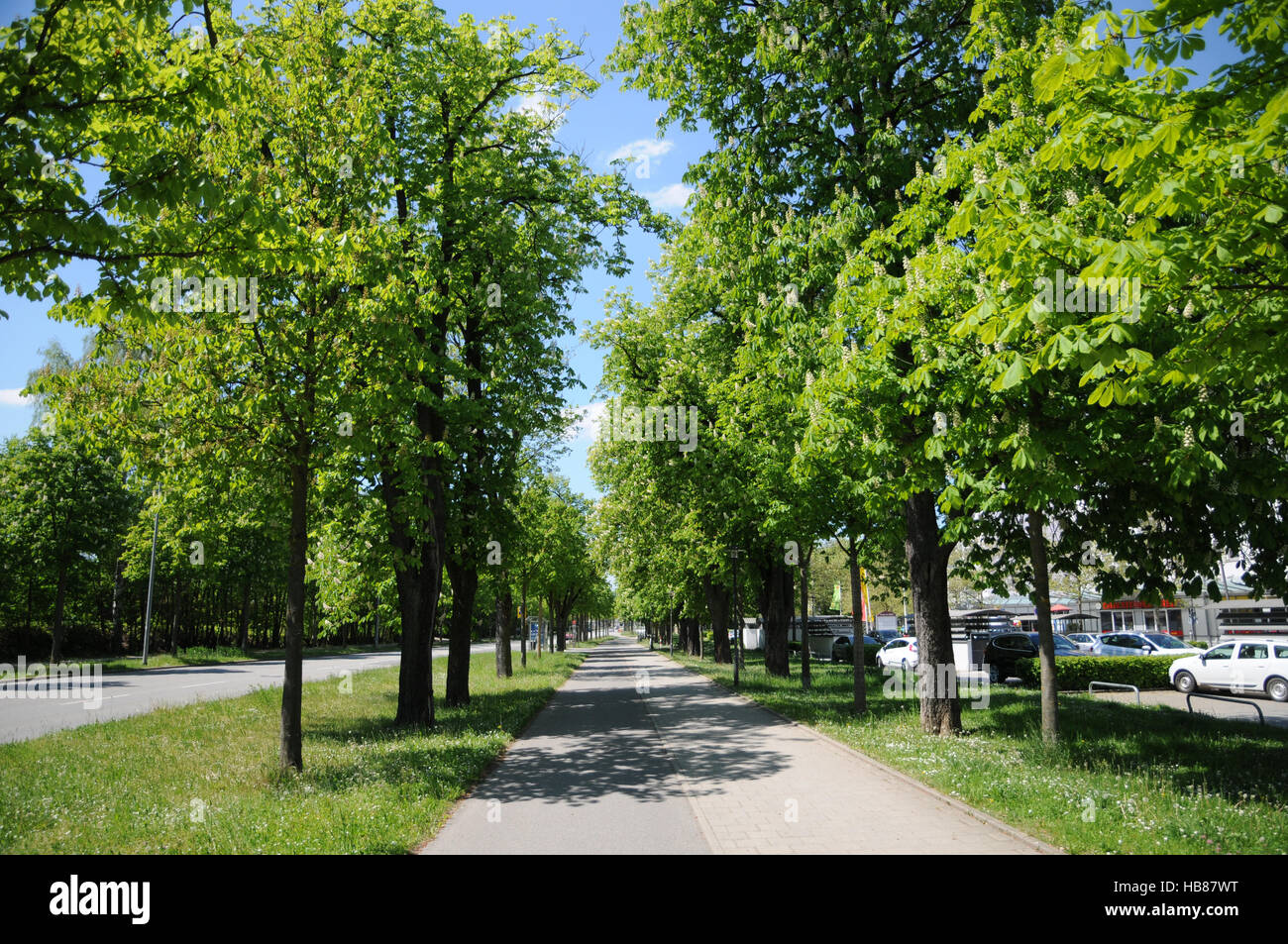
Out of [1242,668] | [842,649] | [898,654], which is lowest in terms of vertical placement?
[842,649]

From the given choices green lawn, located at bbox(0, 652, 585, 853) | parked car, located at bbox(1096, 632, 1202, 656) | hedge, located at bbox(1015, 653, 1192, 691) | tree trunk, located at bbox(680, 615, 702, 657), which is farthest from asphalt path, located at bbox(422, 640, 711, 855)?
tree trunk, located at bbox(680, 615, 702, 657)

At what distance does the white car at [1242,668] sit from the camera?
19.7m

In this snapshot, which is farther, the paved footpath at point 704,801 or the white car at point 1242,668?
the white car at point 1242,668

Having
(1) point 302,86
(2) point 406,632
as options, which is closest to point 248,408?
(1) point 302,86

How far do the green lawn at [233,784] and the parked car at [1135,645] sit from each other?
2366cm

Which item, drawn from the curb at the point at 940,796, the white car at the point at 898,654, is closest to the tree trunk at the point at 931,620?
the curb at the point at 940,796

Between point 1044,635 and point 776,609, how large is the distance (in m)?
14.6

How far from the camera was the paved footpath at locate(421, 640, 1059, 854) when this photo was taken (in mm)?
6570

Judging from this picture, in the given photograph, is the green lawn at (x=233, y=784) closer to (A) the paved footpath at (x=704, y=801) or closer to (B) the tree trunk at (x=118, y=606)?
(A) the paved footpath at (x=704, y=801)

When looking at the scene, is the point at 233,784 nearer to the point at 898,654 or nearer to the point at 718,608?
the point at 718,608

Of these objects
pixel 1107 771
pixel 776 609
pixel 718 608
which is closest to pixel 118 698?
pixel 776 609

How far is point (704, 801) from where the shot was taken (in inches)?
328

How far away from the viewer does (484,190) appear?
599 inches

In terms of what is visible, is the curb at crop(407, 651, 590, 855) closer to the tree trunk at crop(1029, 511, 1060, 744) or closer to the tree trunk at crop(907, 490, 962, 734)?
the tree trunk at crop(907, 490, 962, 734)
